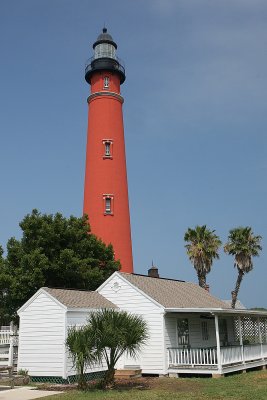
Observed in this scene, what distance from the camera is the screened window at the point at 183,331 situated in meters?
23.1

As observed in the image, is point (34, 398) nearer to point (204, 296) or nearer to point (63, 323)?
point (63, 323)

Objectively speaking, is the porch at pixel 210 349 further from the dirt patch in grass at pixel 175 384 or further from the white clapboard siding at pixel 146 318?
the dirt patch in grass at pixel 175 384

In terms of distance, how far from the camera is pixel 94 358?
55.9 ft

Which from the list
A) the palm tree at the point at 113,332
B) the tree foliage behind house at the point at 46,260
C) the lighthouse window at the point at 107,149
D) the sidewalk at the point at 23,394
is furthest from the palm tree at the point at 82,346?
the lighthouse window at the point at 107,149

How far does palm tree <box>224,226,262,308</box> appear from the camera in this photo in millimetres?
41531

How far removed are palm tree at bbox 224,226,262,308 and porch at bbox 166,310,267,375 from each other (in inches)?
526

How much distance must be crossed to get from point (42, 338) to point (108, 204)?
50.1 ft

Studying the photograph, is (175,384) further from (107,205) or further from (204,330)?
(107,205)

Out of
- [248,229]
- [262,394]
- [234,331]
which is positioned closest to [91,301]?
[262,394]

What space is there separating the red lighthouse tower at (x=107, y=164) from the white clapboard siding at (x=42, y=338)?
518 inches

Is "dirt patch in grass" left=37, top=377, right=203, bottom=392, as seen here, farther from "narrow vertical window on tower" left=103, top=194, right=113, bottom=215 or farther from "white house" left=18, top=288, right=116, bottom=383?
"narrow vertical window on tower" left=103, top=194, right=113, bottom=215

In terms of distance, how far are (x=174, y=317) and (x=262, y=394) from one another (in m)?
7.64

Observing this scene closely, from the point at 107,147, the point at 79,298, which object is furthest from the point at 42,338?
the point at 107,147

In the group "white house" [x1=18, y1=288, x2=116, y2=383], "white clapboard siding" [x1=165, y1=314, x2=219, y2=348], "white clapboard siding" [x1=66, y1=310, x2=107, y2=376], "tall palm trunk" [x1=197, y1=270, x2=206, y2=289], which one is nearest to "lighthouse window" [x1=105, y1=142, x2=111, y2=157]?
"tall palm trunk" [x1=197, y1=270, x2=206, y2=289]
